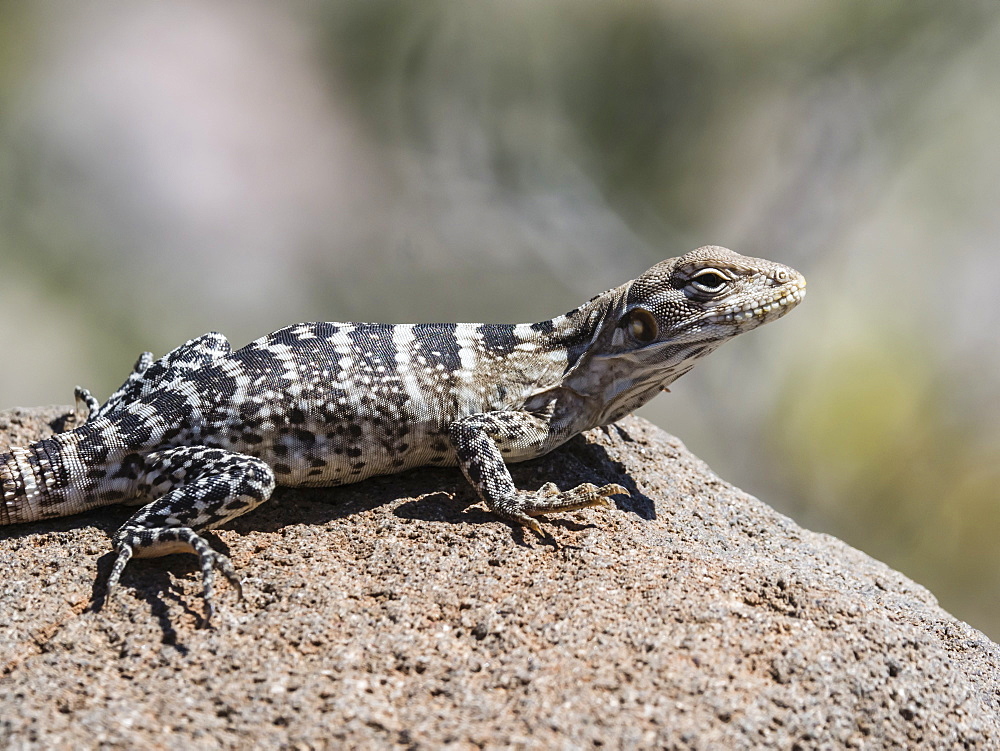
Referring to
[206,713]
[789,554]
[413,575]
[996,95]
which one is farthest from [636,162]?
[206,713]

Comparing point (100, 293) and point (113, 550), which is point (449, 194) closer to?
point (100, 293)

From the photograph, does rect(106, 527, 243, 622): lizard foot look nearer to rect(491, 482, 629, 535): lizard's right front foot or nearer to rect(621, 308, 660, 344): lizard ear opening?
rect(491, 482, 629, 535): lizard's right front foot

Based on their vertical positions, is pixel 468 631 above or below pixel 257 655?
above

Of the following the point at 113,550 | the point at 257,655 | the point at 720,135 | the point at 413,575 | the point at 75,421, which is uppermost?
the point at 720,135

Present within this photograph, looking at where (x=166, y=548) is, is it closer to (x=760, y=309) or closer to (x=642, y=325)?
(x=642, y=325)

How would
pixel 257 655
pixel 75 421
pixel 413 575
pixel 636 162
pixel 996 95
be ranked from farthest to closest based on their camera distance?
1. pixel 636 162
2. pixel 996 95
3. pixel 75 421
4. pixel 413 575
5. pixel 257 655

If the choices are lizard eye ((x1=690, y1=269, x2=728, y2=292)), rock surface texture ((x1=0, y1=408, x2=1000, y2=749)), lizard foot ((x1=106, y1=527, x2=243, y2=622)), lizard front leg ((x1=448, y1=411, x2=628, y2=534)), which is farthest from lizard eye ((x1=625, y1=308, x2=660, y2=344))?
lizard foot ((x1=106, y1=527, x2=243, y2=622))
